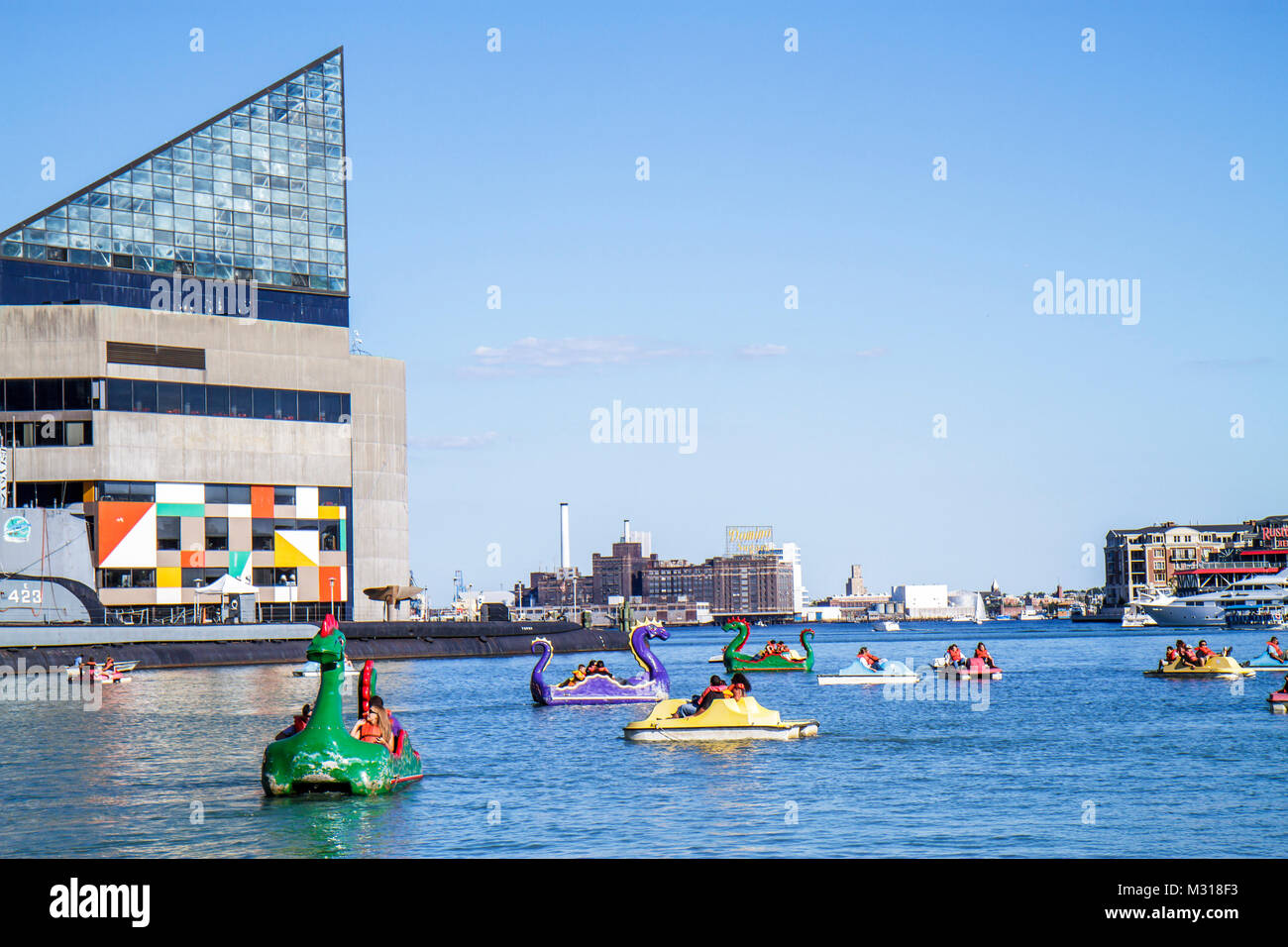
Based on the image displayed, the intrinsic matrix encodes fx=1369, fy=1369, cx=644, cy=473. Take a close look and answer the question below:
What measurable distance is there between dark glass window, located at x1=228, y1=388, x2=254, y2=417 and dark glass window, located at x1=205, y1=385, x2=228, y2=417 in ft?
1.11

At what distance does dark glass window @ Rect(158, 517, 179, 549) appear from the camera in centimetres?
9319

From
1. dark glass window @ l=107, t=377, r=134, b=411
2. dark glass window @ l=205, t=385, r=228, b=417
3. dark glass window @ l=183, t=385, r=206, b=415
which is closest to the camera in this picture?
dark glass window @ l=107, t=377, r=134, b=411

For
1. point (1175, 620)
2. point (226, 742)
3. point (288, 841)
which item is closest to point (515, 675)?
point (226, 742)

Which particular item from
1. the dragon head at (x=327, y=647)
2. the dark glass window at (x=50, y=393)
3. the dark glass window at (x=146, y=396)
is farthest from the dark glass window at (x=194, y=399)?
the dragon head at (x=327, y=647)

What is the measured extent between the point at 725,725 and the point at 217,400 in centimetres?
7194

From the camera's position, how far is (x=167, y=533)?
93.6m

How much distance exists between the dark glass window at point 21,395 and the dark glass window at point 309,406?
18.0m

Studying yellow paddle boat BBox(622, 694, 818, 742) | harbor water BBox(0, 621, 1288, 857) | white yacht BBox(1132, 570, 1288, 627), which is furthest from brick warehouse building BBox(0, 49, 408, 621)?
white yacht BBox(1132, 570, 1288, 627)

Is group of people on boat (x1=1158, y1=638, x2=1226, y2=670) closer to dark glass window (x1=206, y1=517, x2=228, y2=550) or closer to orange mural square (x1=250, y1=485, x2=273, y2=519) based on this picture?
orange mural square (x1=250, y1=485, x2=273, y2=519)

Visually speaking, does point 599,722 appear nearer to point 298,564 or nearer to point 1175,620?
point 298,564

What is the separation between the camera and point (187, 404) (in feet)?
312

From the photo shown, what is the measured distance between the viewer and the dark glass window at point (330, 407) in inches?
3979

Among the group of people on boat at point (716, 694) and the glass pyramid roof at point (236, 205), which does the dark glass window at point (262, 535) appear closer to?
the glass pyramid roof at point (236, 205)
